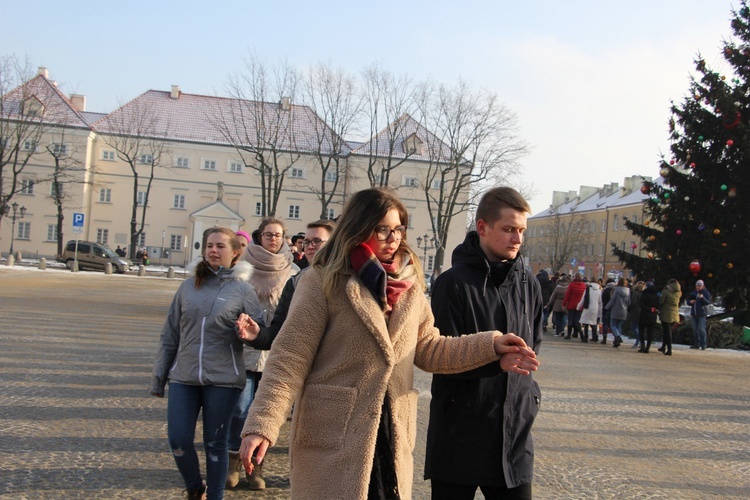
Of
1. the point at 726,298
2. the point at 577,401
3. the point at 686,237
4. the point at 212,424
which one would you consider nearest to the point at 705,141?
the point at 686,237

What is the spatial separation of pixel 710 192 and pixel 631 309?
513 cm

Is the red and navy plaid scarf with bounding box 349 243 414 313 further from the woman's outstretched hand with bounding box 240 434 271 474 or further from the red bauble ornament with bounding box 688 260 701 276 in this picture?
the red bauble ornament with bounding box 688 260 701 276

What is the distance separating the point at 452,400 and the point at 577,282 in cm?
2053

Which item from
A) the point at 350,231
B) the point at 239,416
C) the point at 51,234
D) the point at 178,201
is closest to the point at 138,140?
the point at 178,201

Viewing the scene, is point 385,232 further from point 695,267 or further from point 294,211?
point 294,211

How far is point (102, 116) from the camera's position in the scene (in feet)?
250

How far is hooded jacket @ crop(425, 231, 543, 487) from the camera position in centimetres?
329

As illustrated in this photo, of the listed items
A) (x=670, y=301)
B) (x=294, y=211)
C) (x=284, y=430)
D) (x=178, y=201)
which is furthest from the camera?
(x=294, y=211)

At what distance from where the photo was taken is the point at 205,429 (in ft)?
15.8

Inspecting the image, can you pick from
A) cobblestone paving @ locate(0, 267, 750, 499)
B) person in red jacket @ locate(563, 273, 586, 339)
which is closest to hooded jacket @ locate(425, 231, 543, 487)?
cobblestone paving @ locate(0, 267, 750, 499)

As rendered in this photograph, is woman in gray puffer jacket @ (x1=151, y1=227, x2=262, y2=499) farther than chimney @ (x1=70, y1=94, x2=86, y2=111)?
No

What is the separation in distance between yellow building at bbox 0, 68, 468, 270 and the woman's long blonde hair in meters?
62.2

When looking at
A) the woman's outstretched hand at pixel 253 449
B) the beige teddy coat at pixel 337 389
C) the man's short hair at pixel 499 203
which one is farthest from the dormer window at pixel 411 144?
the woman's outstretched hand at pixel 253 449

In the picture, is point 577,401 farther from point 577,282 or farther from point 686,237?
point 686,237
